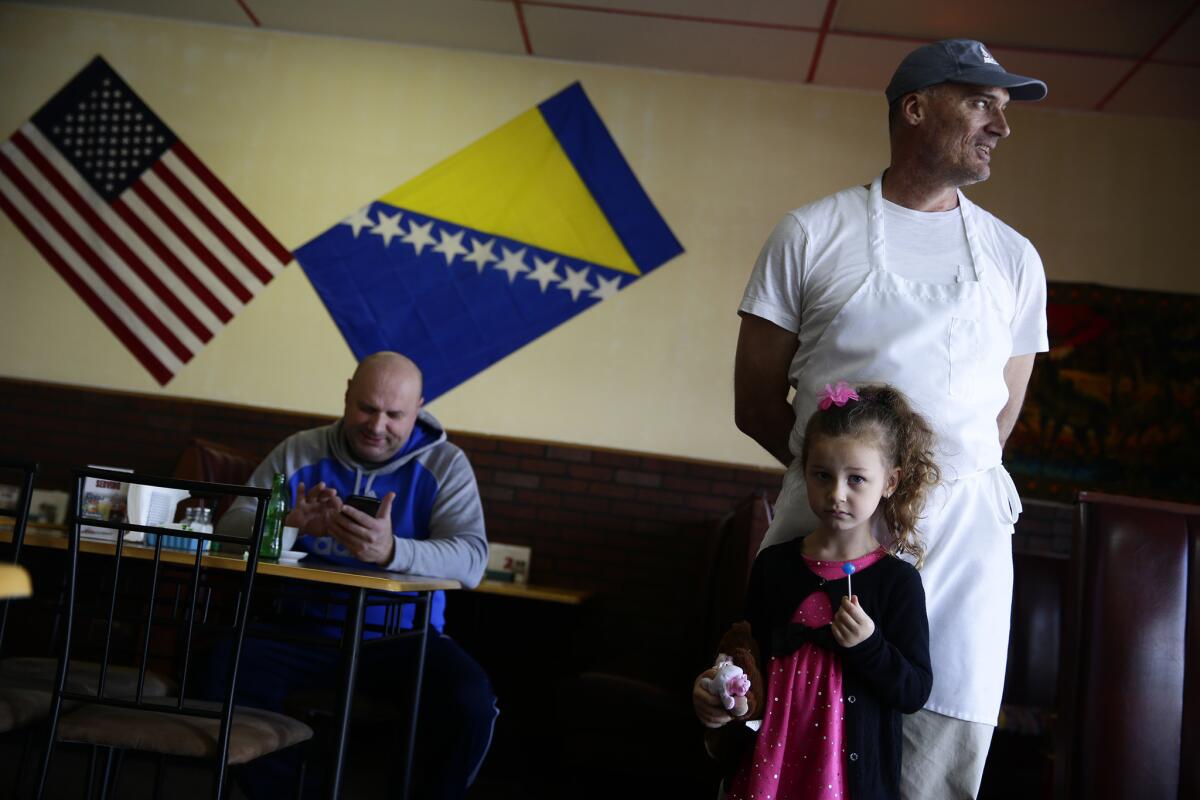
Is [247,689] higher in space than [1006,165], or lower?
lower

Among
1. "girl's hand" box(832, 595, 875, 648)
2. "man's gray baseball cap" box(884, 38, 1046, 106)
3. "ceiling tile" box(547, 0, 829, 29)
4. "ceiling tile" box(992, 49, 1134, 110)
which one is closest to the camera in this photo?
"girl's hand" box(832, 595, 875, 648)

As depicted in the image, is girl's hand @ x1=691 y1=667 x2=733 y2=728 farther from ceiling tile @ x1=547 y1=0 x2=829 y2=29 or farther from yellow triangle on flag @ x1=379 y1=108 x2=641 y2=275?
yellow triangle on flag @ x1=379 y1=108 x2=641 y2=275

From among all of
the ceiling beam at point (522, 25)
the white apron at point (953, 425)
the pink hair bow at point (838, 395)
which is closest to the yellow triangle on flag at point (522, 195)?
the ceiling beam at point (522, 25)

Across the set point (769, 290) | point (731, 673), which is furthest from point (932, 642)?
point (769, 290)

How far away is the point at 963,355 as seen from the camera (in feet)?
6.68

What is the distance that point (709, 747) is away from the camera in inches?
77.2

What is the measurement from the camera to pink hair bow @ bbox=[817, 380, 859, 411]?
1.92m

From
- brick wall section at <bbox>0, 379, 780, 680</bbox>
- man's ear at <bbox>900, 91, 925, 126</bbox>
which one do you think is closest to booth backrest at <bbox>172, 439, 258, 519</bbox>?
brick wall section at <bbox>0, 379, 780, 680</bbox>

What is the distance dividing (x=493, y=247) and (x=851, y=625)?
3.93 meters

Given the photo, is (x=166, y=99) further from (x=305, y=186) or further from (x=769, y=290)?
(x=769, y=290)

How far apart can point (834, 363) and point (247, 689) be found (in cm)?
207

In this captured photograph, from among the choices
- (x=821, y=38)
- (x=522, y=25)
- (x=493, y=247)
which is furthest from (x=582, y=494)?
(x=821, y=38)

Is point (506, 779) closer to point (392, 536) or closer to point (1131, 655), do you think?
point (392, 536)

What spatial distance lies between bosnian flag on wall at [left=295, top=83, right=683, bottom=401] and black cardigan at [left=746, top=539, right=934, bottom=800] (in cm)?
360
